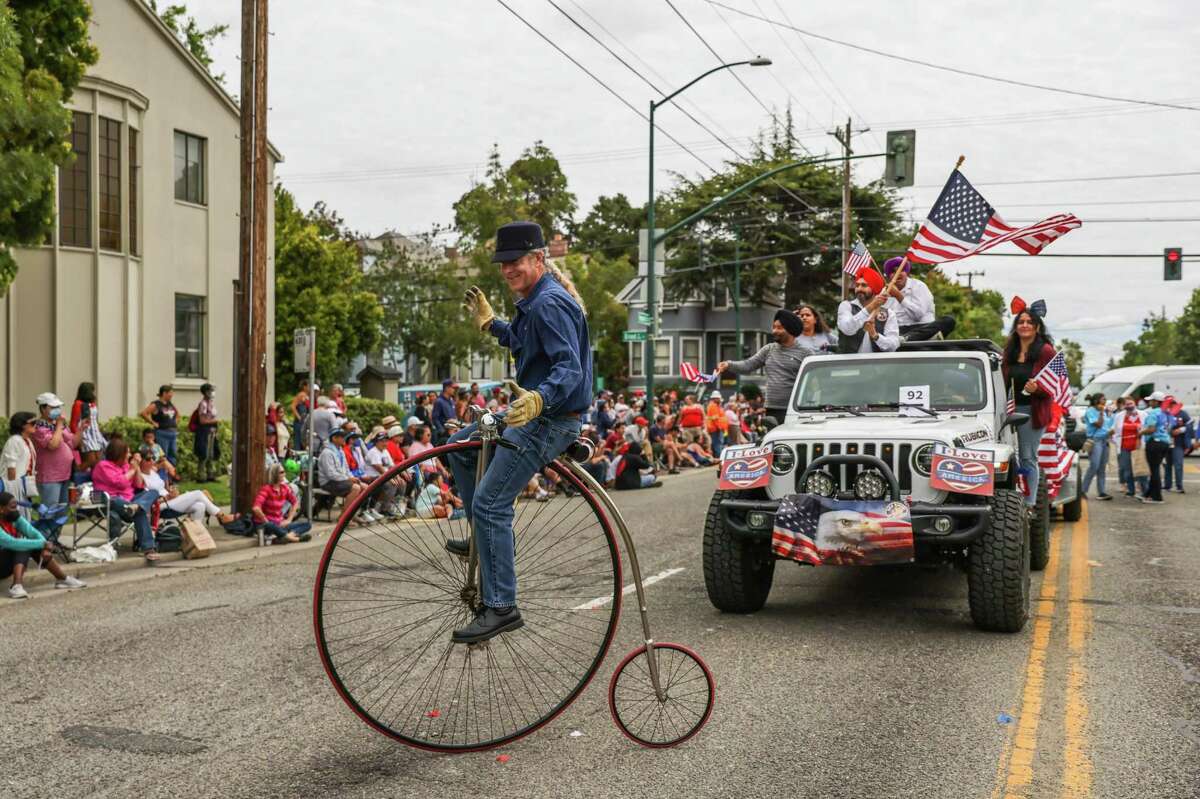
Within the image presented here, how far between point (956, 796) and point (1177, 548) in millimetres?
9835

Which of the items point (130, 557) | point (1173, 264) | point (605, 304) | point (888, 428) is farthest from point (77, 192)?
point (605, 304)

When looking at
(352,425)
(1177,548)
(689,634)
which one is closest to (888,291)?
(689,634)

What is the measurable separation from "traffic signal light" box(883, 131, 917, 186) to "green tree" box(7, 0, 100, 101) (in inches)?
679

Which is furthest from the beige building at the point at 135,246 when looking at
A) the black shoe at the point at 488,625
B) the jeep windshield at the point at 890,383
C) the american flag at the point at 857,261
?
the black shoe at the point at 488,625

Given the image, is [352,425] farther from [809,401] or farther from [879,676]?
[879,676]

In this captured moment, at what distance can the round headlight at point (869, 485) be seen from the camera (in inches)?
323

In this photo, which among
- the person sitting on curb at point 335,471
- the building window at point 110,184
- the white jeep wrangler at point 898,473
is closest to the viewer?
the white jeep wrangler at point 898,473

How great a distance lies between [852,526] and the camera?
7879mm

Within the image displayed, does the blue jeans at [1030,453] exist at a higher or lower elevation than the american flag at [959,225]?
lower

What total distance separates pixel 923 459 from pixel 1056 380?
3.70m

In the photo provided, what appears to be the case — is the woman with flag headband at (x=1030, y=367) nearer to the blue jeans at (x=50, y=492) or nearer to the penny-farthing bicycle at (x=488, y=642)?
the penny-farthing bicycle at (x=488, y=642)

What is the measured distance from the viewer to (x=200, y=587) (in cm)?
1110

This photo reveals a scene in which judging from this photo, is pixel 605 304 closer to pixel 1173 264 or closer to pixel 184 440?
pixel 1173 264

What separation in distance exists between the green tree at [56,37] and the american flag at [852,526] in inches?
469
